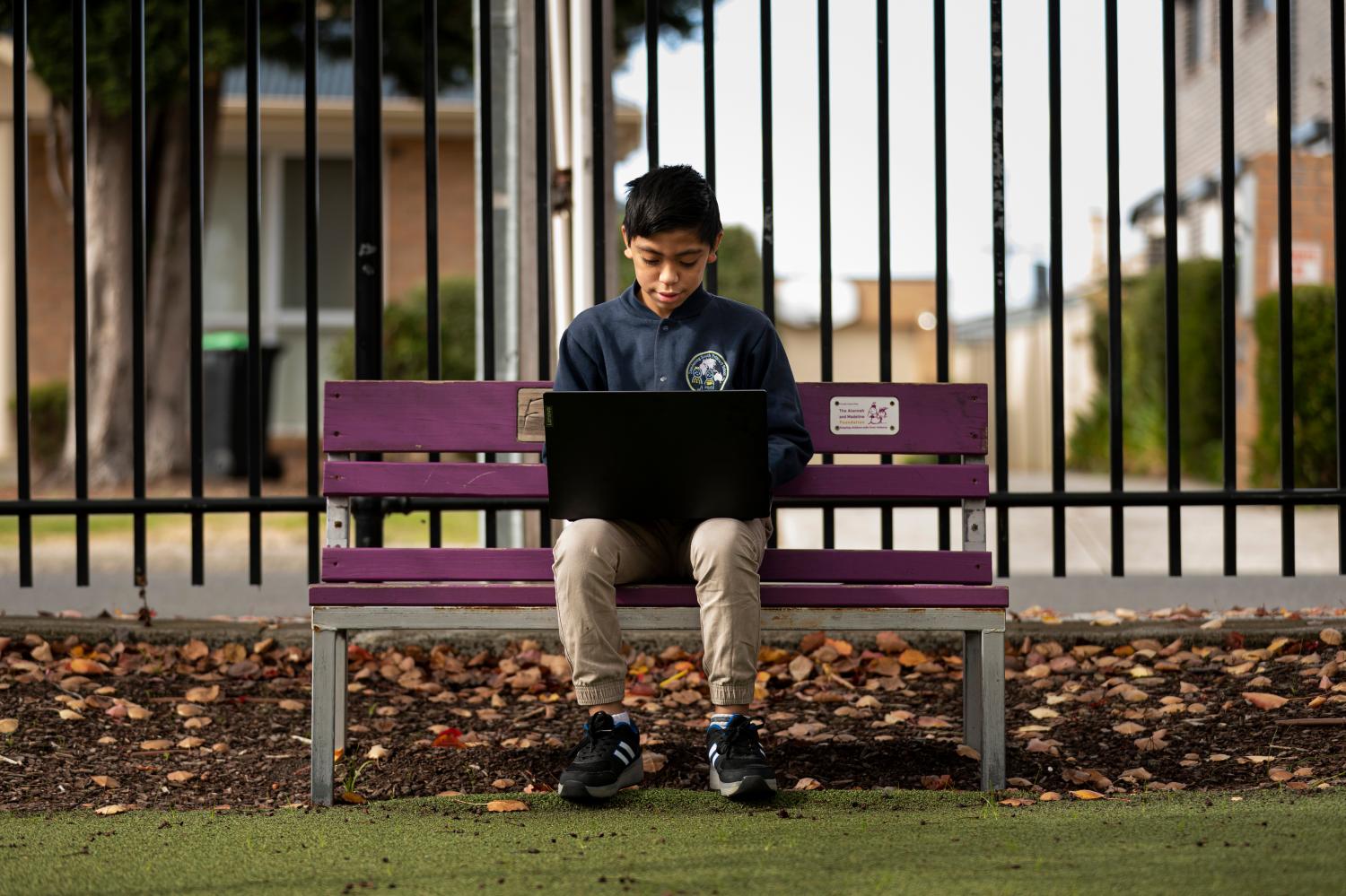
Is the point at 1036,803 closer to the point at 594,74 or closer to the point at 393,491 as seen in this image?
the point at 393,491

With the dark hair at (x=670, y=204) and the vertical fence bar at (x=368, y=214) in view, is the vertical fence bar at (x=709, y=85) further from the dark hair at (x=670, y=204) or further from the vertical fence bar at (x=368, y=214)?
the dark hair at (x=670, y=204)

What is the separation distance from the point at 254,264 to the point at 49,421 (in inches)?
439

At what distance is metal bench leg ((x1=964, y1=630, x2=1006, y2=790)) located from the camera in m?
3.06

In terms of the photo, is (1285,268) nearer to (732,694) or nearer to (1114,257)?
(1114,257)

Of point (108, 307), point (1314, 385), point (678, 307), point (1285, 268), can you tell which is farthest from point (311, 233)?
point (108, 307)

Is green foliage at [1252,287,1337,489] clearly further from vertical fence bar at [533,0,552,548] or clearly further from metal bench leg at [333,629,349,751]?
metal bench leg at [333,629,349,751]

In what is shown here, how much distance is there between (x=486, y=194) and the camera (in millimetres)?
4547

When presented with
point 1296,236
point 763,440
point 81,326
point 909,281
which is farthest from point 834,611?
point 909,281

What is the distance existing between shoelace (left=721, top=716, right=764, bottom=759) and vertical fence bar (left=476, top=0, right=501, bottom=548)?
5.44ft

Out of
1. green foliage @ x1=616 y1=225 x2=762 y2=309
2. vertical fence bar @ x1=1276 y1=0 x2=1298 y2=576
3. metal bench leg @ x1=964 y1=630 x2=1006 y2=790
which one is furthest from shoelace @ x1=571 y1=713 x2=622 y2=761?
green foliage @ x1=616 y1=225 x2=762 y2=309

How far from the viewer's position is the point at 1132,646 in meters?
4.39

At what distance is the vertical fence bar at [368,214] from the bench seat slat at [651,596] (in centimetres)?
140

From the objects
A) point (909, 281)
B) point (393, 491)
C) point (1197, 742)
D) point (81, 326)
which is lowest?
point (1197, 742)

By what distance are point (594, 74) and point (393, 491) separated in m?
1.88
